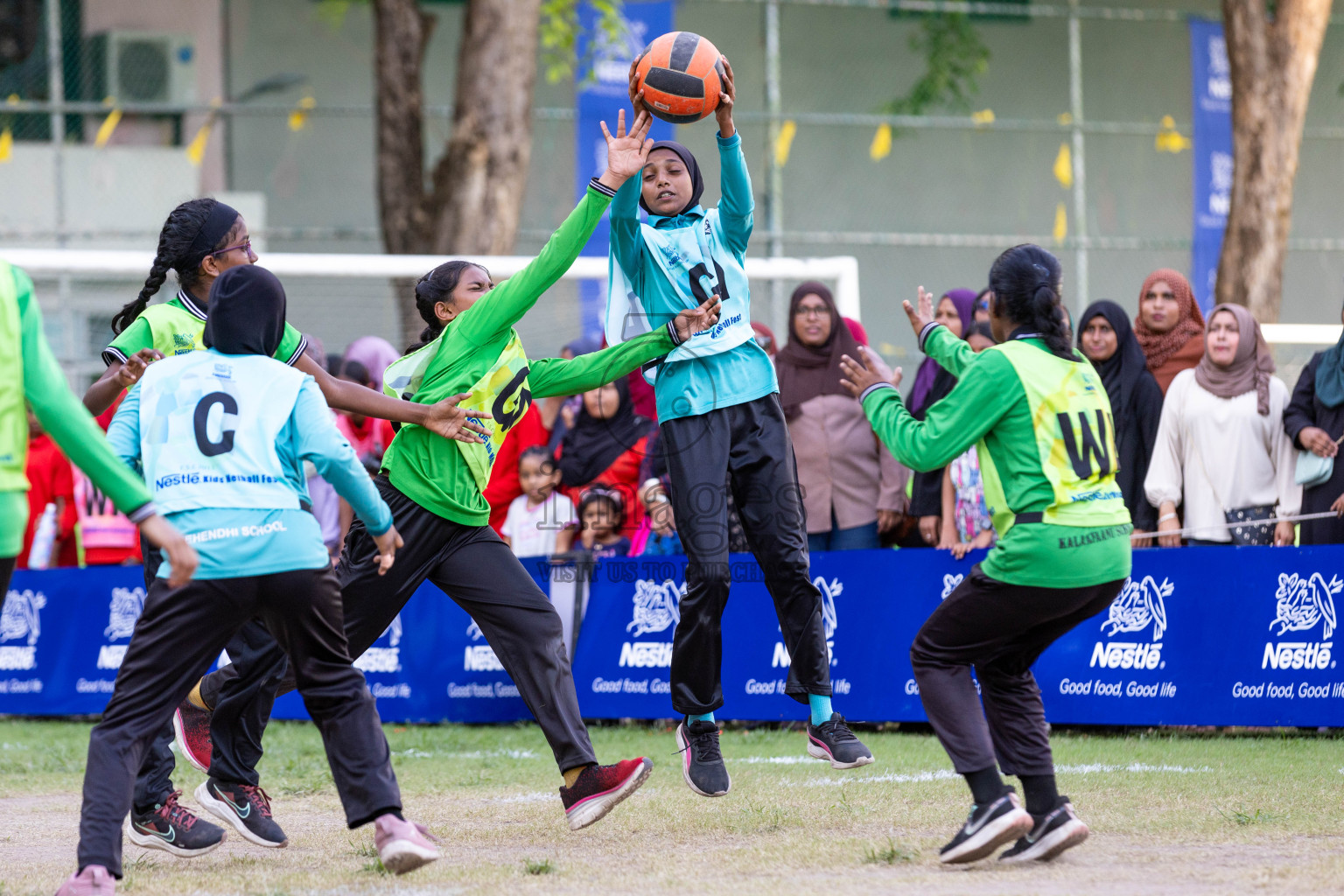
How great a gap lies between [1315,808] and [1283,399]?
364 cm

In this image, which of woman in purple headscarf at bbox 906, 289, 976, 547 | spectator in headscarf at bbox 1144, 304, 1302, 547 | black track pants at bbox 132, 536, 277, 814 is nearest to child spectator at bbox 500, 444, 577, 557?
woman in purple headscarf at bbox 906, 289, 976, 547

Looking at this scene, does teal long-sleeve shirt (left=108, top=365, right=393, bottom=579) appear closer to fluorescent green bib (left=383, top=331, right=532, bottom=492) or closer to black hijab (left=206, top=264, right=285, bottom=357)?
black hijab (left=206, top=264, right=285, bottom=357)

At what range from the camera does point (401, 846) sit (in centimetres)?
465

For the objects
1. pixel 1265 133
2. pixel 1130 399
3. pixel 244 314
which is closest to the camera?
pixel 244 314

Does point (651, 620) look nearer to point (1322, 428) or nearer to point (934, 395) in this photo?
point (934, 395)

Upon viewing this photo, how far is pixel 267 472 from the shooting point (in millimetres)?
4699

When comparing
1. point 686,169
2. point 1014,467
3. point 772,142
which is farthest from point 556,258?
point 772,142

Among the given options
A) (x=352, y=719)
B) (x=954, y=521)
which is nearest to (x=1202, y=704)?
(x=954, y=521)

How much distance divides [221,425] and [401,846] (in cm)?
142

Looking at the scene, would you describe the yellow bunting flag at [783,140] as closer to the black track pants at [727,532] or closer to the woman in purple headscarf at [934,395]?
the woman in purple headscarf at [934,395]

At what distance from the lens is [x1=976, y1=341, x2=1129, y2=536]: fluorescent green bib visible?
16.5ft

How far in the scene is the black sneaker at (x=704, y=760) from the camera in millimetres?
6070

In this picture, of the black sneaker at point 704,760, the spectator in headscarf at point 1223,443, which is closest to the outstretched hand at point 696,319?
the black sneaker at point 704,760

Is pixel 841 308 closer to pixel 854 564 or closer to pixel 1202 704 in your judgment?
pixel 854 564
